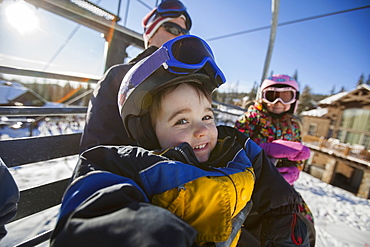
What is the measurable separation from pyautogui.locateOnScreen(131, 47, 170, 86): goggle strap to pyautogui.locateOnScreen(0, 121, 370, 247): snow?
1.89m

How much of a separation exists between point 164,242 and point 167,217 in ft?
0.19

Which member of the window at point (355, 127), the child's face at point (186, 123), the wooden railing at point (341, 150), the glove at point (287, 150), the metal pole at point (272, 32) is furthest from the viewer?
the window at point (355, 127)

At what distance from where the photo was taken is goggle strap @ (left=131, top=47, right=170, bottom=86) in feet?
3.29

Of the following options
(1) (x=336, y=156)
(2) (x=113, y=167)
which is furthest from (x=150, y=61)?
(1) (x=336, y=156)

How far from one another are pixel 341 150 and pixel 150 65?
1843 centimetres

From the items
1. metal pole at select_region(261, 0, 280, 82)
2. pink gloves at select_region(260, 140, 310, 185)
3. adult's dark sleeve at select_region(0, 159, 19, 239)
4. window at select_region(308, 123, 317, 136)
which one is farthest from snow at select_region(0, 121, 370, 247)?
window at select_region(308, 123, 317, 136)

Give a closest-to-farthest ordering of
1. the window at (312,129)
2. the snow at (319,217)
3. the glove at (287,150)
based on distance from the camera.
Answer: the glove at (287,150) → the snow at (319,217) → the window at (312,129)

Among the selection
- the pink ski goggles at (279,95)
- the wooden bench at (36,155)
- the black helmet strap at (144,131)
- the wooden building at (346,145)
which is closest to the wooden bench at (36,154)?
the wooden bench at (36,155)

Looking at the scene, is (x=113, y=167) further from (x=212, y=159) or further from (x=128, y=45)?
(x=128, y=45)

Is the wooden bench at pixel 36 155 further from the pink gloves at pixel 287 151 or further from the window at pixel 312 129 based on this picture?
the window at pixel 312 129

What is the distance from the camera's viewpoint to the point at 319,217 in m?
3.80

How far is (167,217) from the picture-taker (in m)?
0.44

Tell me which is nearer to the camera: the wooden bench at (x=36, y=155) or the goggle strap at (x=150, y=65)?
the goggle strap at (x=150, y=65)

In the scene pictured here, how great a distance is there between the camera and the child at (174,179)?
1.42 feet
